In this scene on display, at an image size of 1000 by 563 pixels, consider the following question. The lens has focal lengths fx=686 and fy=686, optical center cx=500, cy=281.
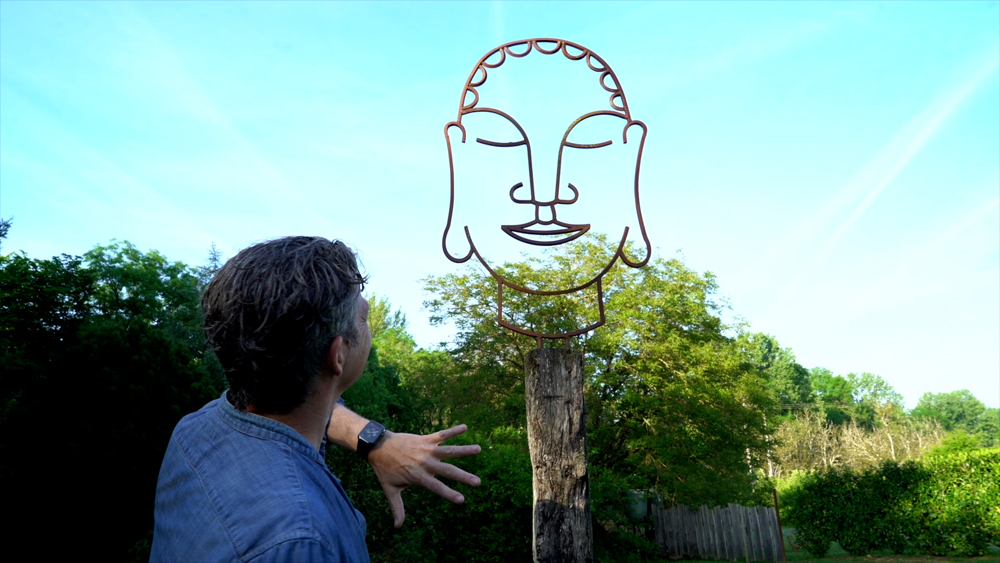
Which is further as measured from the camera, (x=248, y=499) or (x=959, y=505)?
(x=959, y=505)

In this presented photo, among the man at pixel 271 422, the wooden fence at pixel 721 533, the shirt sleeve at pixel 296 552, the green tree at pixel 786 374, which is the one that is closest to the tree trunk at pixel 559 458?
the man at pixel 271 422

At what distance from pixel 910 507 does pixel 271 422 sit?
14889mm

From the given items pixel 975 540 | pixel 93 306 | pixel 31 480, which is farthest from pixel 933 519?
pixel 93 306

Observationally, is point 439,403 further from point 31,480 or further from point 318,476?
point 318,476

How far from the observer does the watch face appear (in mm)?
1730

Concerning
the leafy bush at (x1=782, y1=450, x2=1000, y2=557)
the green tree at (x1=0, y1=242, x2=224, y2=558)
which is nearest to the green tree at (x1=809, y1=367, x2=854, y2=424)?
the leafy bush at (x1=782, y1=450, x2=1000, y2=557)

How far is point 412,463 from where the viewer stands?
5.27ft

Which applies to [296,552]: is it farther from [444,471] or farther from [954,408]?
[954,408]

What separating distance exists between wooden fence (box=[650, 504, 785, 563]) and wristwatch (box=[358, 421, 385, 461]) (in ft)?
43.8

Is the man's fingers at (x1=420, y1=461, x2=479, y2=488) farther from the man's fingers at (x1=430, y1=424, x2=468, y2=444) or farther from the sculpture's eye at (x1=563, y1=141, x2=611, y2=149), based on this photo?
the sculpture's eye at (x1=563, y1=141, x2=611, y2=149)

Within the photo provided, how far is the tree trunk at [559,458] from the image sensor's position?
3988mm

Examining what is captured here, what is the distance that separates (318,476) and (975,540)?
1502 cm

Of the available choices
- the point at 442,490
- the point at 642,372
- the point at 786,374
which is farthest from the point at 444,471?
the point at 786,374

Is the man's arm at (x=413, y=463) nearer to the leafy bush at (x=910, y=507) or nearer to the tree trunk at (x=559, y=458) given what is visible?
the tree trunk at (x=559, y=458)
